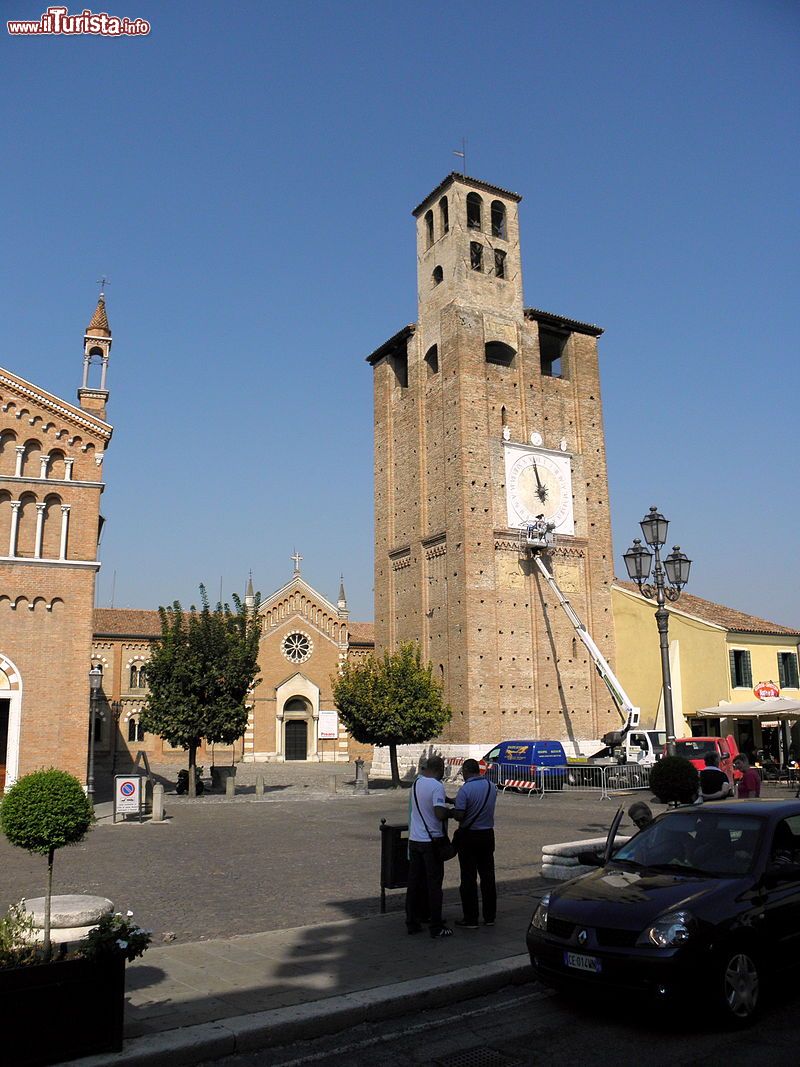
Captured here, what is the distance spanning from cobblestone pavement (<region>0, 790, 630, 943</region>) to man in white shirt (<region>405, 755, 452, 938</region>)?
1.30 m

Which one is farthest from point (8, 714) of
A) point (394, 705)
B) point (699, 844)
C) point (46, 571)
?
point (699, 844)

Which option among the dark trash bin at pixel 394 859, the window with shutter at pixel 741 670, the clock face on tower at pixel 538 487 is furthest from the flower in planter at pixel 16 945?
the window with shutter at pixel 741 670

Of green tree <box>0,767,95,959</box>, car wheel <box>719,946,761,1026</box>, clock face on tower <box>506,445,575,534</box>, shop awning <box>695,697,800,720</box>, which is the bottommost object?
car wheel <box>719,946,761,1026</box>

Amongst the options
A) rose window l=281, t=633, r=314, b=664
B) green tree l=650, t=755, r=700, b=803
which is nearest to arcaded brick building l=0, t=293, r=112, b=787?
green tree l=650, t=755, r=700, b=803

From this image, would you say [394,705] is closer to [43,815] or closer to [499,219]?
[43,815]

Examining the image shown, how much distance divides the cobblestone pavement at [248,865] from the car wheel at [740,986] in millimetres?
4650

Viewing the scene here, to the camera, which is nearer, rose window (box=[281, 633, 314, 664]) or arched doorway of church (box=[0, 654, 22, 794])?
arched doorway of church (box=[0, 654, 22, 794])

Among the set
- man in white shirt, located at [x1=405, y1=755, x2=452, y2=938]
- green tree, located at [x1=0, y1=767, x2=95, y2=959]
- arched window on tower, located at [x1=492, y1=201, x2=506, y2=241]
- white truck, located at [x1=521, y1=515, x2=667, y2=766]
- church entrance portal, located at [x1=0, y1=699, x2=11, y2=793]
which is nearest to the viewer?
green tree, located at [x1=0, y1=767, x2=95, y2=959]

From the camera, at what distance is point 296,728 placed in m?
51.8

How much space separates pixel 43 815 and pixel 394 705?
25027mm

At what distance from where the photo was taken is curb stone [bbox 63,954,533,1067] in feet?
17.1

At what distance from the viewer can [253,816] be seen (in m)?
21.2

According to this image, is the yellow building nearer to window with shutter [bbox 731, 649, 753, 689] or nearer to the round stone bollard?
window with shutter [bbox 731, 649, 753, 689]

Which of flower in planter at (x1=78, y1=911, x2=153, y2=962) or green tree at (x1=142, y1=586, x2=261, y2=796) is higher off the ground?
green tree at (x1=142, y1=586, x2=261, y2=796)
